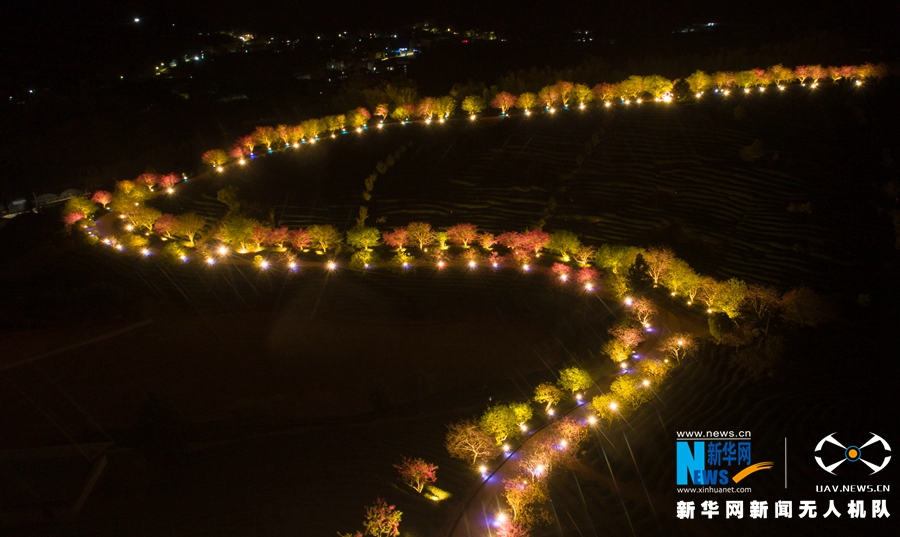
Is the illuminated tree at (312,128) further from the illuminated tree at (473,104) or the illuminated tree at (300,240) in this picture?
the illuminated tree at (300,240)

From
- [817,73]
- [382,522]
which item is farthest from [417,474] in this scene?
[817,73]

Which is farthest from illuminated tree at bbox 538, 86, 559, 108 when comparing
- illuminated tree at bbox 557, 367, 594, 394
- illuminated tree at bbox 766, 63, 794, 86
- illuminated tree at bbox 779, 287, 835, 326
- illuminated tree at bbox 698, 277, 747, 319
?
illuminated tree at bbox 557, 367, 594, 394

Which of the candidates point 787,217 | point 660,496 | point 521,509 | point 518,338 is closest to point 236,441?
point 521,509

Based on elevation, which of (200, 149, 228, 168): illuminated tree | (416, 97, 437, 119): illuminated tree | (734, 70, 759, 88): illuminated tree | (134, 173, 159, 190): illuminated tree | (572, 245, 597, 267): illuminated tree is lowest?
(572, 245, 597, 267): illuminated tree

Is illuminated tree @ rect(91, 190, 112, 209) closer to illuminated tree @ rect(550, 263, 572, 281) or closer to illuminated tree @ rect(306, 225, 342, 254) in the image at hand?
illuminated tree @ rect(306, 225, 342, 254)

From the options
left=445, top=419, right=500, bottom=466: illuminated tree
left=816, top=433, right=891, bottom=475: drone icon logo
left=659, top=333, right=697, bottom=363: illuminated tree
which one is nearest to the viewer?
left=816, top=433, right=891, bottom=475: drone icon logo

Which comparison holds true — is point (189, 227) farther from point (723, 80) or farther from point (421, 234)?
point (723, 80)
